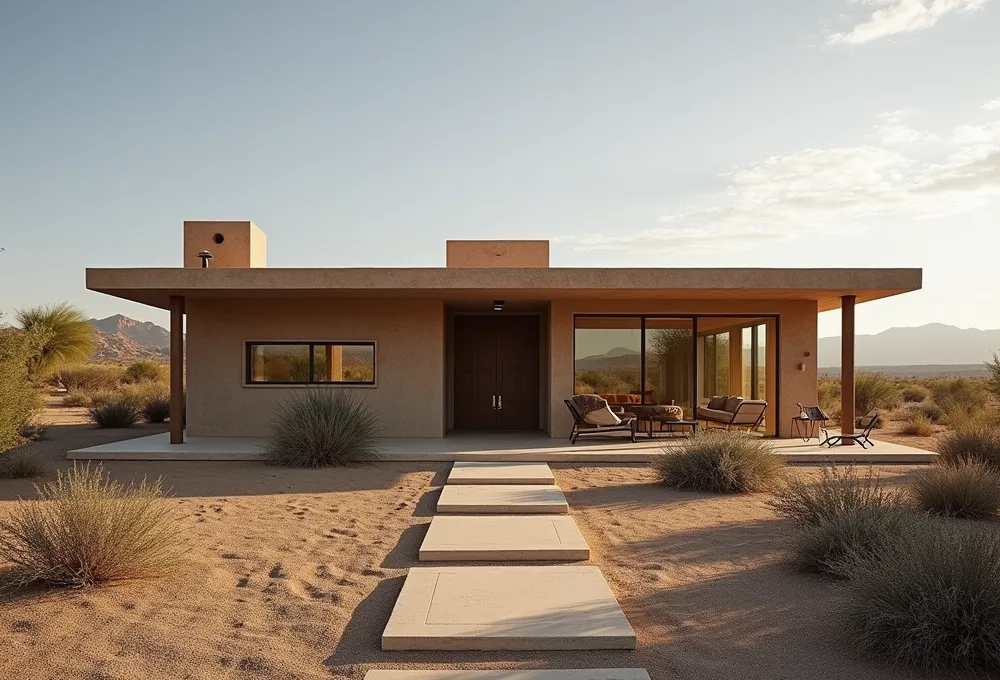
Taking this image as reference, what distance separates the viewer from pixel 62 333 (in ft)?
69.4

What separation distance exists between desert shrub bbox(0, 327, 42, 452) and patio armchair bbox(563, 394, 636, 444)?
25.6 feet

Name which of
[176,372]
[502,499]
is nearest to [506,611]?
[502,499]

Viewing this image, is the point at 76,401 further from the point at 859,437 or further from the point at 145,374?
the point at 859,437

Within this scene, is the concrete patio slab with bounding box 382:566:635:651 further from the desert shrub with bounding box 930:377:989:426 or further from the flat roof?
the desert shrub with bounding box 930:377:989:426

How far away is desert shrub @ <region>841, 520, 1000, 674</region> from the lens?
368 cm

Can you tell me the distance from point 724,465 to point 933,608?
4.88 metres

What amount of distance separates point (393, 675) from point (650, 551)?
118 inches

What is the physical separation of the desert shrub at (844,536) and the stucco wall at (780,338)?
7.88 m

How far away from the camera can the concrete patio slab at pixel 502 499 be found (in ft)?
24.4

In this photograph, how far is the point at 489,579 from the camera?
5055 mm

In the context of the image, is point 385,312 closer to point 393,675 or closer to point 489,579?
point 489,579

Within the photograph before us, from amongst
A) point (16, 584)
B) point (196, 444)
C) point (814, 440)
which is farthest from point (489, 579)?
point (814, 440)

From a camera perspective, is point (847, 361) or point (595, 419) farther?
point (595, 419)

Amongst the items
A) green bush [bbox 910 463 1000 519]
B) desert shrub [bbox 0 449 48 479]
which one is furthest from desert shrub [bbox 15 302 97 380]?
green bush [bbox 910 463 1000 519]
